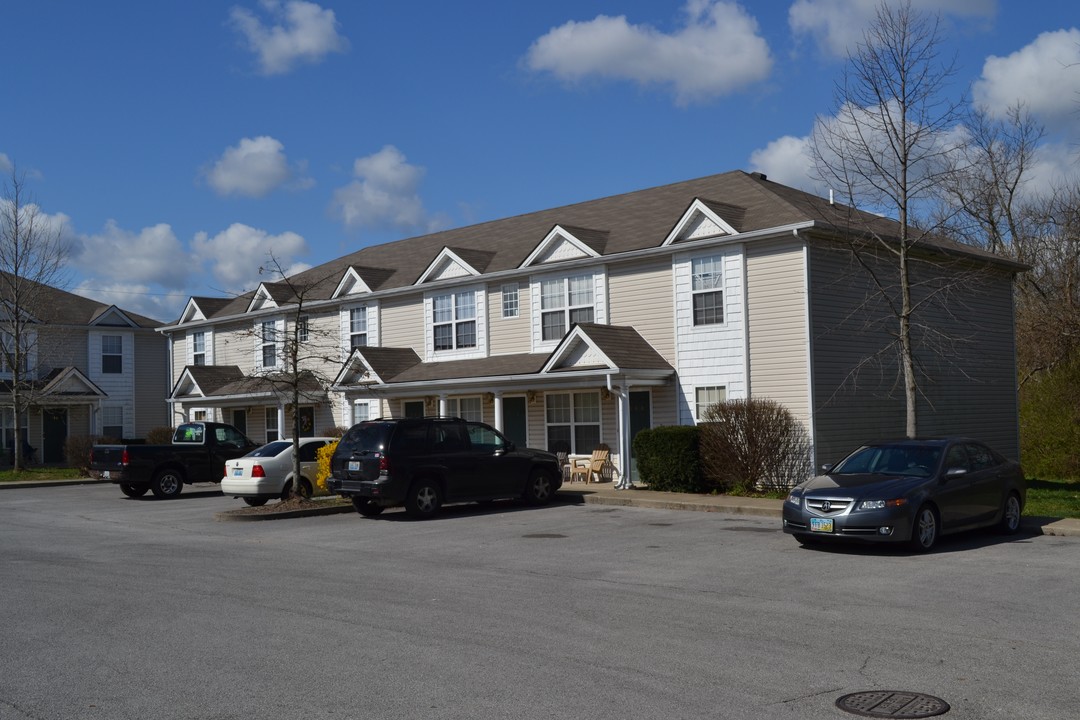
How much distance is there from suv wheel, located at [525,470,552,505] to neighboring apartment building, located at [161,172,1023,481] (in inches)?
107

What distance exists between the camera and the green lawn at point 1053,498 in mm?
17219

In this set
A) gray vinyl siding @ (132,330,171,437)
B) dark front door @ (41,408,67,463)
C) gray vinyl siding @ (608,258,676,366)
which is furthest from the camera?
gray vinyl siding @ (132,330,171,437)

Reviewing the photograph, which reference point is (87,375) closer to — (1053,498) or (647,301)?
(647,301)

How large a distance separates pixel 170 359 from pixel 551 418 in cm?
2107

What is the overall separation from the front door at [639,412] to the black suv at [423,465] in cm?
475

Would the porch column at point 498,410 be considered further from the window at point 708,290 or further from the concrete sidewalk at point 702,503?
the window at point 708,290

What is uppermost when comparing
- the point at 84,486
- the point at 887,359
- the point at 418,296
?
the point at 418,296

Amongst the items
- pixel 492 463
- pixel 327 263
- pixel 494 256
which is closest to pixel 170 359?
pixel 327 263

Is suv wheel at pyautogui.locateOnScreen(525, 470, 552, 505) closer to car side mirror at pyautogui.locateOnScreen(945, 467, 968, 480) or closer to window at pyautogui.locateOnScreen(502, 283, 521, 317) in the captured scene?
window at pyautogui.locateOnScreen(502, 283, 521, 317)

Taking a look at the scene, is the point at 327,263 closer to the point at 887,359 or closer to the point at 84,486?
the point at 84,486

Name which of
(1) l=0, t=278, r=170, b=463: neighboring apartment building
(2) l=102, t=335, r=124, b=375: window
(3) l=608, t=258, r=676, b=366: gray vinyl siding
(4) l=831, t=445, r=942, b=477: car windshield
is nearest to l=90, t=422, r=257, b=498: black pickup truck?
(3) l=608, t=258, r=676, b=366: gray vinyl siding

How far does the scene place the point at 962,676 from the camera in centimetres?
697

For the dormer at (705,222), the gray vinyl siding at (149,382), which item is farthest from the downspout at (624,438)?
the gray vinyl siding at (149,382)

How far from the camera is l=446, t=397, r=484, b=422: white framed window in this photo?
28330mm
